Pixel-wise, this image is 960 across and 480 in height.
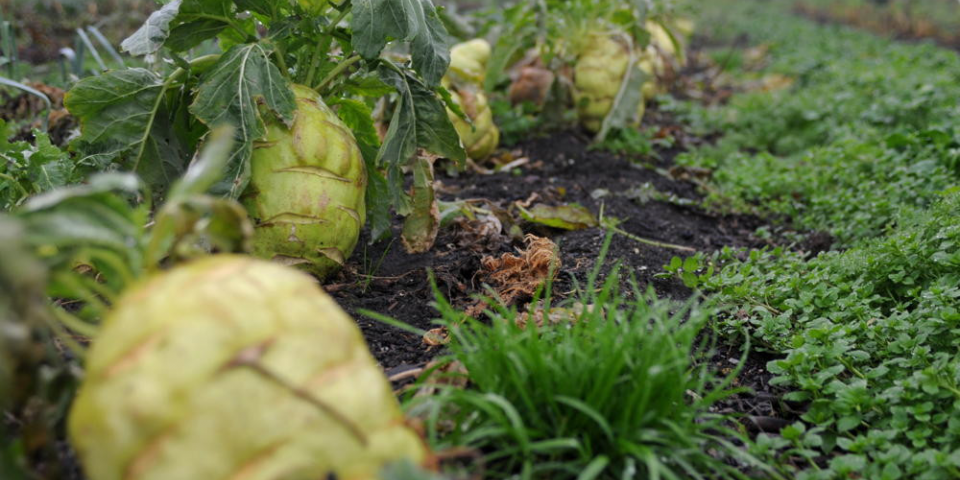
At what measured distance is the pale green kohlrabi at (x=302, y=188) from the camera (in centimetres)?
245

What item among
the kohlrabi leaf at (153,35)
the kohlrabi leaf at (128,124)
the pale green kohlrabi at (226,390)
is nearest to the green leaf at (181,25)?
the kohlrabi leaf at (153,35)

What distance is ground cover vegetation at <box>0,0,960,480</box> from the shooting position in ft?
4.02

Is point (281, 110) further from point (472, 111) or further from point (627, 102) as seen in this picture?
point (627, 102)

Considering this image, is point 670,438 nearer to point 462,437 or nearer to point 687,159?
point 462,437

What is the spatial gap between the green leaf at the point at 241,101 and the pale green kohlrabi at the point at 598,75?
10.2 feet

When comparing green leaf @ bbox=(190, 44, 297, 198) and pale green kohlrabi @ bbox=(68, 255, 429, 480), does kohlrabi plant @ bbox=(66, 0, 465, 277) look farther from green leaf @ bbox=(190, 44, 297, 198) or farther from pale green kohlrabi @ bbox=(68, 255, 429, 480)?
pale green kohlrabi @ bbox=(68, 255, 429, 480)

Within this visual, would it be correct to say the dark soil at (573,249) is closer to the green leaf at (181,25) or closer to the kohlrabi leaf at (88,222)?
the kohlrabi leaf at (88,222)

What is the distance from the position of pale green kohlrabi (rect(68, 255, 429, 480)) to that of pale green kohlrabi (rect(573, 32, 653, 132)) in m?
4.17

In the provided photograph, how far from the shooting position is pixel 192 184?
1.33m

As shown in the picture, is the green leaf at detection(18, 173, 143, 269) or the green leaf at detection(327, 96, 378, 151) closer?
the green leaf at detection(18, 173, 143, 269)

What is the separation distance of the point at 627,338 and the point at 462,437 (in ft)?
1.28

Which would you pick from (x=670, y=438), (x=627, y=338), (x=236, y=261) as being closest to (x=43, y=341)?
(x=236, y=261)

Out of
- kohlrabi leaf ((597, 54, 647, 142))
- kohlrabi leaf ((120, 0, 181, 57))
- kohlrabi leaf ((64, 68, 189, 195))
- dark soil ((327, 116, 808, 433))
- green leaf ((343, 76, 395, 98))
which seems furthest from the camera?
kohlrabi leaf ((597, 54, 647, 142))

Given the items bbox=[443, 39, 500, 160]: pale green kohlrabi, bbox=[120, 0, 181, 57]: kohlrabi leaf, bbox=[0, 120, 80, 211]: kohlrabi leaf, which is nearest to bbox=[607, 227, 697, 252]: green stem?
bbox=[443, 39, 500, 160]: pale green kohlrabi
